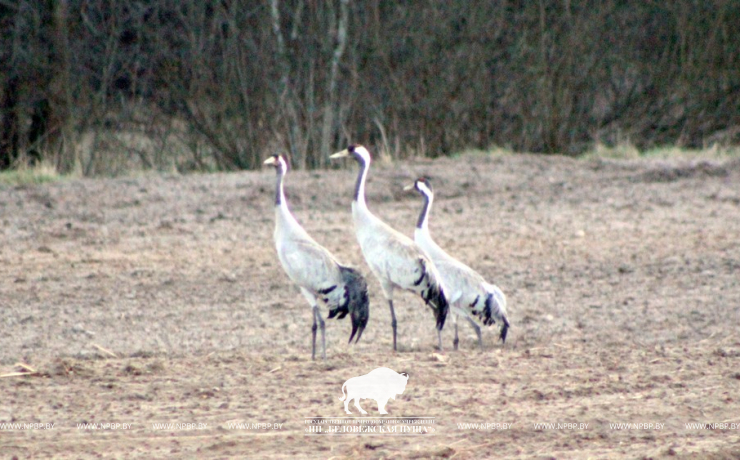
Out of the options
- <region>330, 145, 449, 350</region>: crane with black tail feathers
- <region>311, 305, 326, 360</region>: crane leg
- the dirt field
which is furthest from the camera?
<region>330, 145, 449, 350</region>: crane with black tail feathers

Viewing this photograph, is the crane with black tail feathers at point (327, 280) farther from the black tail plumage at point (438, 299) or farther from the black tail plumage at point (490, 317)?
the black tail plumage at point (490, 317)

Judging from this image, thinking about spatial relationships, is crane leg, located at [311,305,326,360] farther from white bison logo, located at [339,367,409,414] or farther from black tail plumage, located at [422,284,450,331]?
white bison logo, located at [339,367,409,414]

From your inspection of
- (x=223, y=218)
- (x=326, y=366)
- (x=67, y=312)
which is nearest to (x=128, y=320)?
(x=67, y=312)

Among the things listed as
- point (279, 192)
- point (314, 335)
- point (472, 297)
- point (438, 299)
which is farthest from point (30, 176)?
point (472, 297)

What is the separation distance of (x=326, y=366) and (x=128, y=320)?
6.83 feet

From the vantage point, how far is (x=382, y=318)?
8.23m

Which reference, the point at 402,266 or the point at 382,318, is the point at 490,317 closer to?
the point at 402,266

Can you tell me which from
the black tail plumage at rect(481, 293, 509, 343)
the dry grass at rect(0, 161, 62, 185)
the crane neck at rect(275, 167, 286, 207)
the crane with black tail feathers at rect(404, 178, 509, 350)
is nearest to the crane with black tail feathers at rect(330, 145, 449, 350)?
the crane with black tail feathers at rect(404, 178, 509, 350)

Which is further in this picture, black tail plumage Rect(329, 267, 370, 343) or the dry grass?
the dry grass

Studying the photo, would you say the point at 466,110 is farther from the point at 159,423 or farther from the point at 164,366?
the point at 159,423

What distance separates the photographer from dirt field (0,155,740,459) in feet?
17.4

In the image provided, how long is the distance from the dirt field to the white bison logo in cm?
9

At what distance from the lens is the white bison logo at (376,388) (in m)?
5.50

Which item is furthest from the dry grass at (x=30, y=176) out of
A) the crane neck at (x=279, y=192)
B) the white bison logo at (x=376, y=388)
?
the white bison logo at (x=376, y=388)
